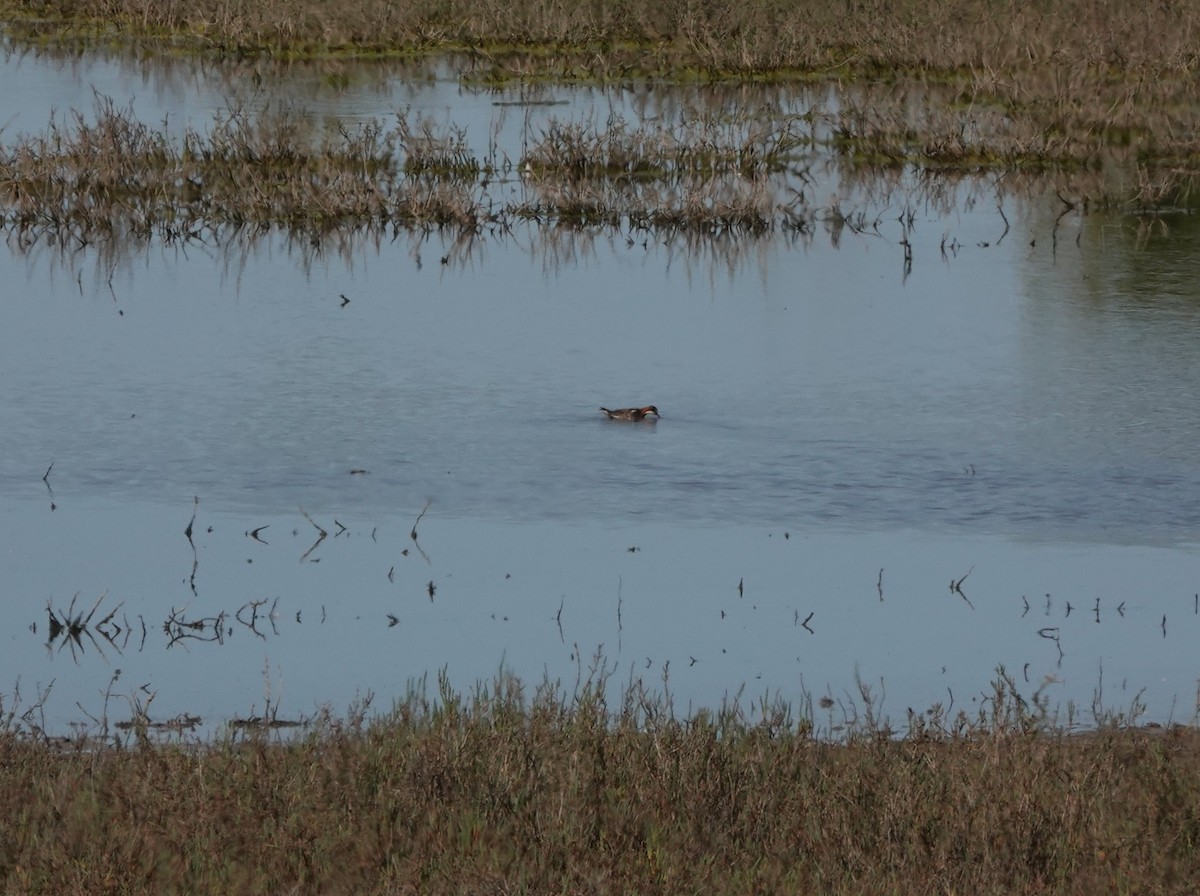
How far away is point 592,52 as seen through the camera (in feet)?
105

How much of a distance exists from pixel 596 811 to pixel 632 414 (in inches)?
276

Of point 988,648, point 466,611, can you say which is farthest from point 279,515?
point 988,648

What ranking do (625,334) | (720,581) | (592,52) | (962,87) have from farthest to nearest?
(592,52), (962,87), (625,334), (720,581)

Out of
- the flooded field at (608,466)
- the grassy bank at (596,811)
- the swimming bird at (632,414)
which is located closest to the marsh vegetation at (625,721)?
the grassy bank at (596,811)

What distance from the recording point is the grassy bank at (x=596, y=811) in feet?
20.7

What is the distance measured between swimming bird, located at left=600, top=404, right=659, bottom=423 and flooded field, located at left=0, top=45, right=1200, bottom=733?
12 centimetres

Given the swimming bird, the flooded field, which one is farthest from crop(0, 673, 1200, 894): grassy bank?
the swimming bird

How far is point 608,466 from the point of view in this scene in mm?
12742

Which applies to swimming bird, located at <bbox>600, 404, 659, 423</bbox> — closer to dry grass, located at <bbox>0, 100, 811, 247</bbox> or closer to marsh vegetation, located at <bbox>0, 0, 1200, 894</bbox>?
marsh vegetation, located at <bbox>0, 0, 1200, 894</bbox>

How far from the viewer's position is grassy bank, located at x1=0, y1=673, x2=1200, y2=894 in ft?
20.7

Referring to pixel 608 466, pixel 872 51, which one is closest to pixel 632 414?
pixel 608 466

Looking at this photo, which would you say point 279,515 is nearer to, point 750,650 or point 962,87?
point 750,650

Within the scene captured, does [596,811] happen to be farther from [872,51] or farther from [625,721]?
[872,51]

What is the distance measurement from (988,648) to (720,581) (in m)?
1.44
